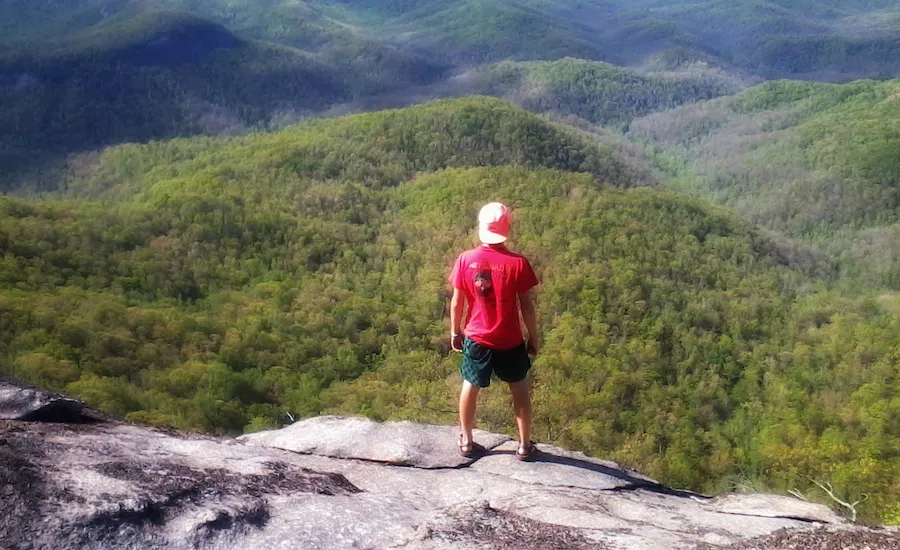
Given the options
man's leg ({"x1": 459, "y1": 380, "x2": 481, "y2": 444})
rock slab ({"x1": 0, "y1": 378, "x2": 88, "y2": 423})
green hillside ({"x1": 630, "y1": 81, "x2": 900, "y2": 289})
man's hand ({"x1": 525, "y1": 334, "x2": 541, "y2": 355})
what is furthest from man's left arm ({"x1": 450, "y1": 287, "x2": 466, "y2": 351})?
green hillside ({"x1": 630, "y1": 81, "x2": 900, "y2": 289})

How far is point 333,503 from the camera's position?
8992 mm

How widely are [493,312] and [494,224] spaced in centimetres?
130

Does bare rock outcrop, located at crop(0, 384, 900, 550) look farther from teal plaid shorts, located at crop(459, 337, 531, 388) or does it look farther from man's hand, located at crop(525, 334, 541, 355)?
man's hand, located at crop(525, 334, 541, 355)

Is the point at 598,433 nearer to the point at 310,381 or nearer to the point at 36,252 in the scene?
the point at 310,381

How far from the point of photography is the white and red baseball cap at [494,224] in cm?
1015

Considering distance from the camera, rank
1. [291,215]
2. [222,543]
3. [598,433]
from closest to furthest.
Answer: [222,543] < [598,433] < [291,215]

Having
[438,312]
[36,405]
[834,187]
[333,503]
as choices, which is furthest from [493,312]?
[834,187]

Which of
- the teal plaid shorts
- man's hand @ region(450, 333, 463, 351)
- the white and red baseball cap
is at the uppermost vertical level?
the white and red baseball cap

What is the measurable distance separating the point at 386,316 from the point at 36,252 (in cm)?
3289

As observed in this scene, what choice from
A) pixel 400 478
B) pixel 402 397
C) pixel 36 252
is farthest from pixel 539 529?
pixel 36 252

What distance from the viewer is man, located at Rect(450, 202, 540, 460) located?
10242 mm

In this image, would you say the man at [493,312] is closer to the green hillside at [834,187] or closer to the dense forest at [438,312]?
the dense forest at [438,312]

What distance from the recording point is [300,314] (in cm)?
6806

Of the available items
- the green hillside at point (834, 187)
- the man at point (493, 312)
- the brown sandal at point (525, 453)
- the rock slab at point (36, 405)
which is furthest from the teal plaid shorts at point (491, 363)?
the green hillside at point (834, 187)
